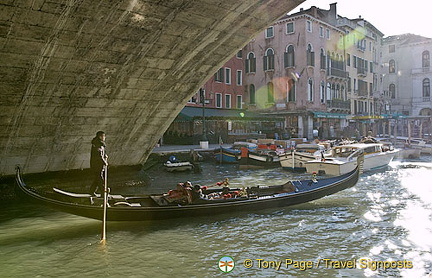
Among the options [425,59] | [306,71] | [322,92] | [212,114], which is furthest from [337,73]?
[425,59]

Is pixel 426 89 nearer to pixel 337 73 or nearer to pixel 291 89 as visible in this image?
pixel 337 73

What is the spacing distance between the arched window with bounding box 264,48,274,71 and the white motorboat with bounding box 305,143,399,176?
16767 millimetres

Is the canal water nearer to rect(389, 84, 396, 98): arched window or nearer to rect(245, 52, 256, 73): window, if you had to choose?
rect(245, 52, 256, 73): window

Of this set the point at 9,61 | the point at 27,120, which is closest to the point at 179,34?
the point at 9,61

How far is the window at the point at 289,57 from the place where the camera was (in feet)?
113

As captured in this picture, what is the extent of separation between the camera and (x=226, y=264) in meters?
6.37

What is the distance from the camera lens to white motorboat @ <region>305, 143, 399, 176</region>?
1614 centimetres

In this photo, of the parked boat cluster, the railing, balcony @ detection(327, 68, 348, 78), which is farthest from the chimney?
the parked boat cluster

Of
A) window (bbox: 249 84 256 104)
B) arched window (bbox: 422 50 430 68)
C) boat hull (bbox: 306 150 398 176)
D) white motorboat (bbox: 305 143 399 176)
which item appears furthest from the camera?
arched window (bbox: 422 50 430 68)

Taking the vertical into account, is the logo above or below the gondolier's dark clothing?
below

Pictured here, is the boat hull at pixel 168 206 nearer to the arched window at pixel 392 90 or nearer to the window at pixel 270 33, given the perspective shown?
the window at pixel 270 33

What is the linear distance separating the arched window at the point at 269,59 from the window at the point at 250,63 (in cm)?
138

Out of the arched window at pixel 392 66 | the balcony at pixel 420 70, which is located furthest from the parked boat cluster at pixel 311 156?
the arched window at pixel 392 66

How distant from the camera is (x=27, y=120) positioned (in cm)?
1045
